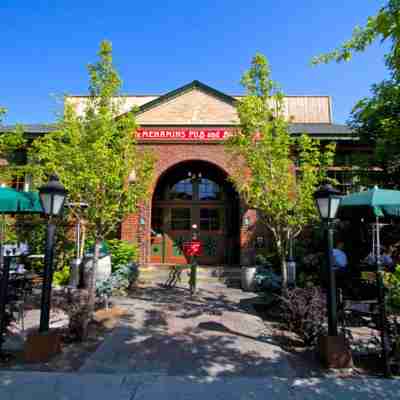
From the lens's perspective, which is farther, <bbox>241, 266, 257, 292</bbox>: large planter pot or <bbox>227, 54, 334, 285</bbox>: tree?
<bbox>241, 266, 257, 292</bbox>: large planter pot

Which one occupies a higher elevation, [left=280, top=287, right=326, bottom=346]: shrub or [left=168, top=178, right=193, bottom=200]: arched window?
[left=168, top=178, right=193, bottom=200]: arched window

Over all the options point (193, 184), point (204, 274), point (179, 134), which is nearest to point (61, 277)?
point (204, 274)

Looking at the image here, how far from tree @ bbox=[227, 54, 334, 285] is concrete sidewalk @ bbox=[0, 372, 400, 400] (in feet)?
8.88

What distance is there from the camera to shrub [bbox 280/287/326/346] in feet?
14.9

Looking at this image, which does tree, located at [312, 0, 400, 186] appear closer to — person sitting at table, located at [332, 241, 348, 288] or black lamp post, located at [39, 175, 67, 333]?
person sitting at table, located at [332, 241, 348, 288]

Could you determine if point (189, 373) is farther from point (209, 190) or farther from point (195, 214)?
point (209, 190)

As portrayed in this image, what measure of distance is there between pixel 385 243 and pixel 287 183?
5575mm

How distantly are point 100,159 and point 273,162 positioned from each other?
3.58m

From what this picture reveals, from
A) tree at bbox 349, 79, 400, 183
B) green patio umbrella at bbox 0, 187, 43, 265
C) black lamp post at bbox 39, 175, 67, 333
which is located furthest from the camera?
tree at bbox 349, 79, 400, 183

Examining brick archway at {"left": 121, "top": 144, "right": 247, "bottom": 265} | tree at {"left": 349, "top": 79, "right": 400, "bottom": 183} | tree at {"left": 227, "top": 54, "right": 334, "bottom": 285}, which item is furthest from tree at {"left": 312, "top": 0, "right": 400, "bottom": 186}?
brick archway at {"left": 121, "top": 144, "right": 247, "bottom": 265}

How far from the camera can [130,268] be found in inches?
320

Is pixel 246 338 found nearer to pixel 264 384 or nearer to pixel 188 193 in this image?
pixel 264 384

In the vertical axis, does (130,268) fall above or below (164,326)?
above

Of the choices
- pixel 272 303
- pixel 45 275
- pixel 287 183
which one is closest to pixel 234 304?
pixel 272 303
